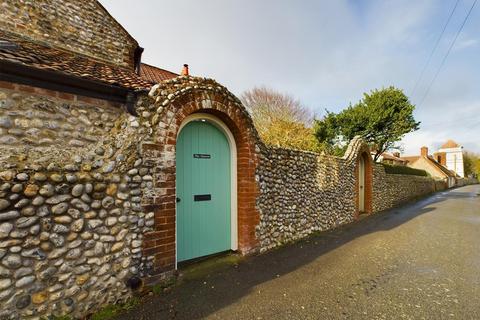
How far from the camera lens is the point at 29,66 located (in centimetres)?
287

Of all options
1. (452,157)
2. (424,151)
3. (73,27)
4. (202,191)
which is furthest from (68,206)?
(452,157)

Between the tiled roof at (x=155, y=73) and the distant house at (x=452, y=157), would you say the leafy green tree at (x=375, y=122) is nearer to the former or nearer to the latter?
the tiled roof at (x=155, y=73)

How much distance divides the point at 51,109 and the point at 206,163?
8.45ft

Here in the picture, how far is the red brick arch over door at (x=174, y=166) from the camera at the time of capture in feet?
12.4

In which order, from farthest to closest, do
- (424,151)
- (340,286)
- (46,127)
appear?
(424,151) → (340,286) → (46,127)

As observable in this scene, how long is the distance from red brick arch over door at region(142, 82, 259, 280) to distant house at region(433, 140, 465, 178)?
78.5m

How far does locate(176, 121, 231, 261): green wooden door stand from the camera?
450cm

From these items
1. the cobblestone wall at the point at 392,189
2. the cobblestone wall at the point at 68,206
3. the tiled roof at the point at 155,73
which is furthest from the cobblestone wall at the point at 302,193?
the tiled roof at the point at 155,73

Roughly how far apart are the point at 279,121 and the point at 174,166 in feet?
36.5

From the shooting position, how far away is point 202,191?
478 centimetres

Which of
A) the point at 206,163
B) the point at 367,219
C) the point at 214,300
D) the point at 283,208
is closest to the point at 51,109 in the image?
the point at 206,163

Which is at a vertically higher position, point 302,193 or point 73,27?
point 73,27

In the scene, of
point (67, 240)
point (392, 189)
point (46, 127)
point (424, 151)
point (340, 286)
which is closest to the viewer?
point (67, 240)

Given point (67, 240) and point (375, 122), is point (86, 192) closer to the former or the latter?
point (67, 240)
